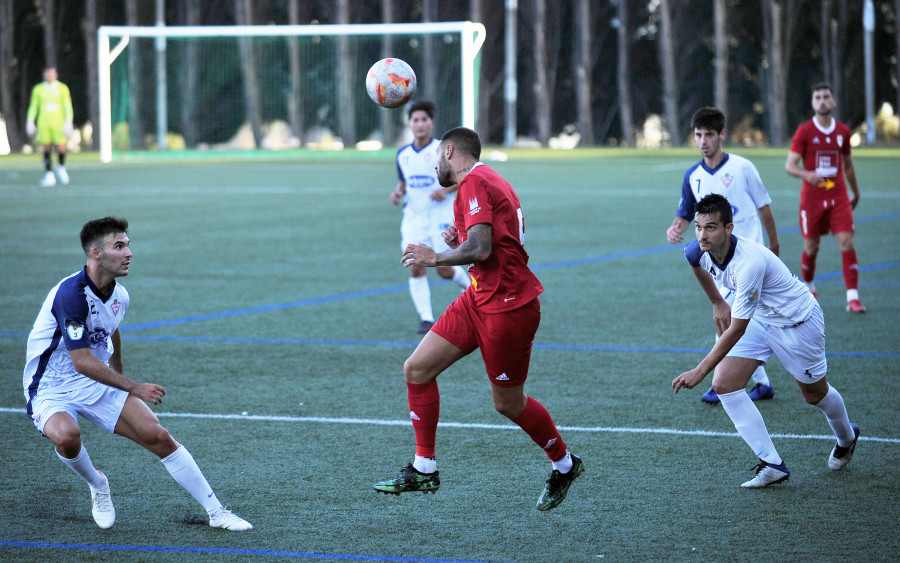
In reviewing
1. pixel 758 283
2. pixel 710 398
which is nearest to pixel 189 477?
pixel 758 283

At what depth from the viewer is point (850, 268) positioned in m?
10.7

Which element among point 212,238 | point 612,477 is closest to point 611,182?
point 212,238

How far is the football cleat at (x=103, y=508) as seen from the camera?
5.18m

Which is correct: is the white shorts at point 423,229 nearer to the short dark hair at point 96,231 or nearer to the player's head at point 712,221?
the player's head at point 712,221

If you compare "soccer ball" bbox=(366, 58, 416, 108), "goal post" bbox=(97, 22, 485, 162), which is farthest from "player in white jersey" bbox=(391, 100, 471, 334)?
"goal post" bbox=(97, 22, 485, 162)

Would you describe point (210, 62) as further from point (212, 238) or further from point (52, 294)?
point (52, 294)

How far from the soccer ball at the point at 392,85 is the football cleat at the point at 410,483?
286 cm

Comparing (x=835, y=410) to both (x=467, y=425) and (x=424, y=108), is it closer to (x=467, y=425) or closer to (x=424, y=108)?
(x=467, y=425)

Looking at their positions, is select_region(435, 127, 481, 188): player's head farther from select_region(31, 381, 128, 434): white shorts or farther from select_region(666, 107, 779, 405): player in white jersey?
select_region(666, 107, 779, 405): player in white jersey

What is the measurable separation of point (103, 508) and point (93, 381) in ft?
1.91

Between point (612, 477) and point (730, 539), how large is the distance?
103cm

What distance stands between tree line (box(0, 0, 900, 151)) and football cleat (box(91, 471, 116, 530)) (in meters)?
37.4

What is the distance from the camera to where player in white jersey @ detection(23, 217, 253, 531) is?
5.02m

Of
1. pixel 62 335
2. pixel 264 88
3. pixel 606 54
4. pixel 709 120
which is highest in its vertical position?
pixel 606 54
